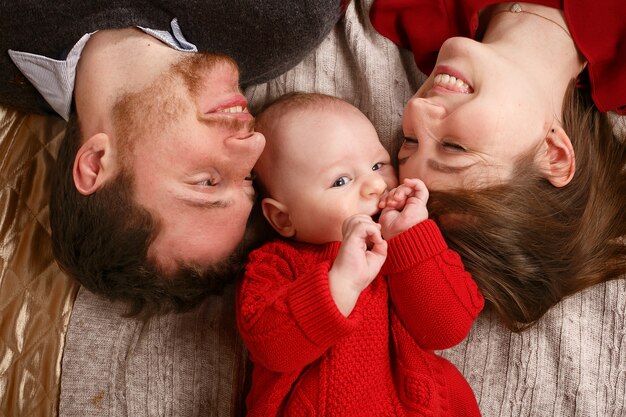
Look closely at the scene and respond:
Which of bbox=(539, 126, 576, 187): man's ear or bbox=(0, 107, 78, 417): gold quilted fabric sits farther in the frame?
bbox=(0, 107, 78, 417): gold quilted fabric

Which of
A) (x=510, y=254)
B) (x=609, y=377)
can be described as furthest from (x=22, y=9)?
(x=609, y=377)

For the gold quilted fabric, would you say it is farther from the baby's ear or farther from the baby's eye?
the baby's eye

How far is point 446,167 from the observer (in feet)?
4.68

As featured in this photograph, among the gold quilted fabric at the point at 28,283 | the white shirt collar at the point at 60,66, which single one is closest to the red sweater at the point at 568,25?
the white shirt collar at the point at 60,66

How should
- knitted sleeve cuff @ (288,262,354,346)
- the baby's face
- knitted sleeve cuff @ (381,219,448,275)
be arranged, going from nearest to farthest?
1. knitted sleeve cuff @ (288,262,354,346)
2. knitted sleeve cuff @ (381,219,448,275)
3. the baby's face

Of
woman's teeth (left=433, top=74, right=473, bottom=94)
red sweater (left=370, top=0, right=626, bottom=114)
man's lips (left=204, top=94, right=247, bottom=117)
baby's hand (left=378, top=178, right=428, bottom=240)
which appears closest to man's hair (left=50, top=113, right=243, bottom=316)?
man's lips (left=204, top=94, right=247, bottom=117)

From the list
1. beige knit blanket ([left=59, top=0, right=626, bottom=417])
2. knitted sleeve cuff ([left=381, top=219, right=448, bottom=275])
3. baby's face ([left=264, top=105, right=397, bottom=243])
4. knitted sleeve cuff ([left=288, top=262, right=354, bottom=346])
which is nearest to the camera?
knitted sleeve cuff ([left=288, top=262, right=354, bottom=346])

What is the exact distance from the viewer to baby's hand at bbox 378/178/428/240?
139cm

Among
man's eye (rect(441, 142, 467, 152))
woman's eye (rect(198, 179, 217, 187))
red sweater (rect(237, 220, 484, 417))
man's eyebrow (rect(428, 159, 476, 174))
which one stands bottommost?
red sweater (rect(237, 220, 484, 417))

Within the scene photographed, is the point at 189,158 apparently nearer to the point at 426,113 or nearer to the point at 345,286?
the point at 345,286

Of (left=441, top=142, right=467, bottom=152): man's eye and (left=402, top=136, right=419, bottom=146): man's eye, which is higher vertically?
(left=441, top=142, right=467, bottom=152): man's eye

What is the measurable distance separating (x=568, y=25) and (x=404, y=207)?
0.63 metres

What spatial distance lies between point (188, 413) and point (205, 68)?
33.7 inches

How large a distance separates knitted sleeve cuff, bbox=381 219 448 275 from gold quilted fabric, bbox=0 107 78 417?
0.88 meters
